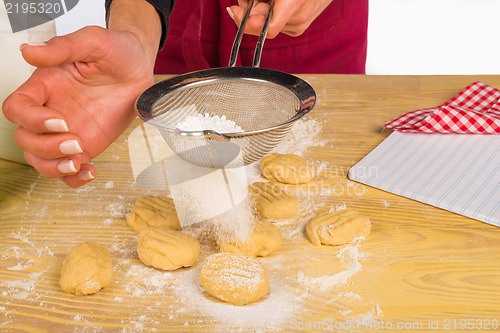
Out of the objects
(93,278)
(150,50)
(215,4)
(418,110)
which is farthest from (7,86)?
(418,110)

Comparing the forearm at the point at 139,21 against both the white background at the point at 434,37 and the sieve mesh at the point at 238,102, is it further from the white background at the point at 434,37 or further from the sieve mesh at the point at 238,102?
the white background at the point at 434,37

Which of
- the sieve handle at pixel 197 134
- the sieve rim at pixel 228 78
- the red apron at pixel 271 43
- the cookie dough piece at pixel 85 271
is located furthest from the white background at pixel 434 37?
the cookie dough piece at pixel 85 271

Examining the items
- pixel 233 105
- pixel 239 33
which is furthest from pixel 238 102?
pixel 239 33

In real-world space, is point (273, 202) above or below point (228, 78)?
below

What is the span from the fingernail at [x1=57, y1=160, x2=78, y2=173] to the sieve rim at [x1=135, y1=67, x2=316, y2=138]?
0.43 feet

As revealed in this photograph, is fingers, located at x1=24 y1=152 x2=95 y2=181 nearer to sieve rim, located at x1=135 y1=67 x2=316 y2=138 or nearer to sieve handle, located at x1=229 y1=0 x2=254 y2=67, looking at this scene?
sieve rim, located at x1=135 y1=67 x2=316 y2=138

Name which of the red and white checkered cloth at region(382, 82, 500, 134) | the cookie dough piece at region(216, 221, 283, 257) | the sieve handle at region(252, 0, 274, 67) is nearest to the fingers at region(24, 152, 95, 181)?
the cookie dough piece at region(216, 221, 283, 257)

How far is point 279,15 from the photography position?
3.11ft

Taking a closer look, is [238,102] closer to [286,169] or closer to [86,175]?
[286,169]

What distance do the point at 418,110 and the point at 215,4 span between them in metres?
0.54

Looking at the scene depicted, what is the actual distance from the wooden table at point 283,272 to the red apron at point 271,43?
0.42 meters

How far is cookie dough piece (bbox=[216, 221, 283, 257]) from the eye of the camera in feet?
2.60

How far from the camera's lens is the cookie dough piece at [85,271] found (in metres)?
0.72

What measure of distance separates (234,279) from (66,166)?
319 mm
